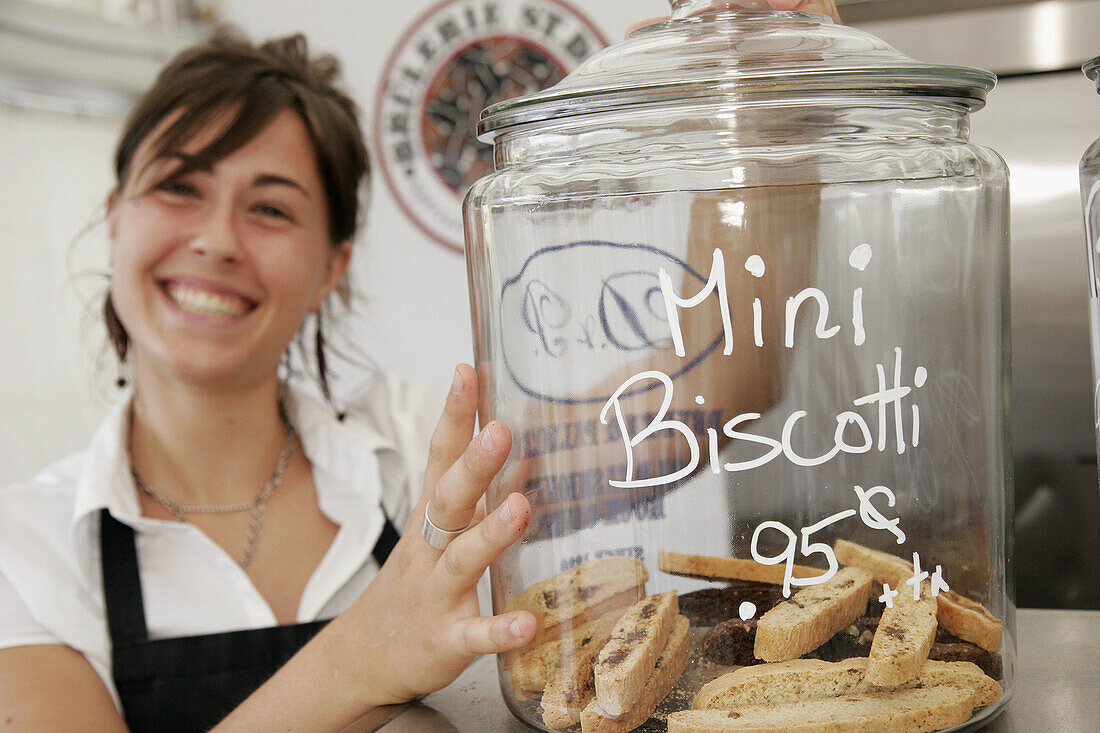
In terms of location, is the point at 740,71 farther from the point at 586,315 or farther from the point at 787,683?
the point at 787,683

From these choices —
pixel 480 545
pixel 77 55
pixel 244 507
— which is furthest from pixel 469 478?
pixel 77 55

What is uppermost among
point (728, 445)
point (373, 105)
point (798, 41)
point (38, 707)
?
point (373, 105)

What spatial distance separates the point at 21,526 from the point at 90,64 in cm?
149

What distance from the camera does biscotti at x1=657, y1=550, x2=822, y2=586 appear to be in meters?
0.32

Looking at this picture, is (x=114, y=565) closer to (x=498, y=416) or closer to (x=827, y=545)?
(x=498, y=416)

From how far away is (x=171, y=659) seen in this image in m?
1.00

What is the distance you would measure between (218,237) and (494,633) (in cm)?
79

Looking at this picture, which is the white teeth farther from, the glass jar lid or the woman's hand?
the glass jar lid

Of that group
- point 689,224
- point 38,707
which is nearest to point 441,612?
point 689,224

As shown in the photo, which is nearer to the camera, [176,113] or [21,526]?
[21,526]

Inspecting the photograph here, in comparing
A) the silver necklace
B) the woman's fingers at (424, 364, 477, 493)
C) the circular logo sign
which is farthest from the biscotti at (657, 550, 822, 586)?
the circular logo sign

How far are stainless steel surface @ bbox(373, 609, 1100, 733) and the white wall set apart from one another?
187 centimetres

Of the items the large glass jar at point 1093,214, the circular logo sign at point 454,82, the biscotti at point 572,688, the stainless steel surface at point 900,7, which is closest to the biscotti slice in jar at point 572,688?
the biscotti at point 572,688

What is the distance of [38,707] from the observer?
0.81 m
